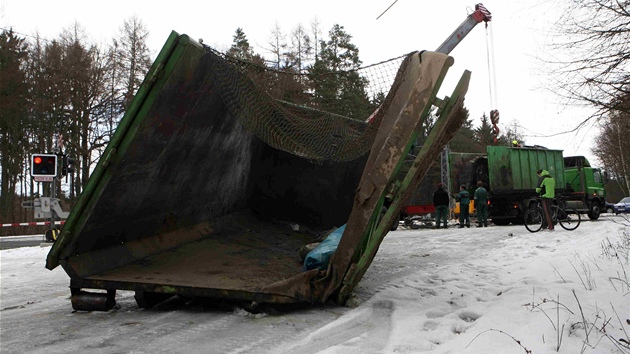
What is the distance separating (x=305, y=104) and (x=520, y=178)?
44.4ft

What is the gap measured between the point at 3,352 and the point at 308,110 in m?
4.25

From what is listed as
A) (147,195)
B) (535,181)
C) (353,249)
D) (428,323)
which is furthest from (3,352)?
(535,181)

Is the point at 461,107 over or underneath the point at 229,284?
over

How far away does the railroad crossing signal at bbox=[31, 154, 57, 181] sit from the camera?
11.0m

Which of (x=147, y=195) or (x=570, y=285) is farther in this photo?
(x=147, y=195)

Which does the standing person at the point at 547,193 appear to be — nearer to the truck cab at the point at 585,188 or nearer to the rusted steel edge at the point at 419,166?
the truck cab at the point at 585,188

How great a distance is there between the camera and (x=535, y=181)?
1806 cm

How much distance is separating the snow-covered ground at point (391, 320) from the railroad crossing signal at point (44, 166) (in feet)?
19.1

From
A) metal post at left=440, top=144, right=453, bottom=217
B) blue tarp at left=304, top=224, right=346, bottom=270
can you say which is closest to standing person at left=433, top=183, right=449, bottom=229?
metal post at left=440, top=144, right=453, bottom=217

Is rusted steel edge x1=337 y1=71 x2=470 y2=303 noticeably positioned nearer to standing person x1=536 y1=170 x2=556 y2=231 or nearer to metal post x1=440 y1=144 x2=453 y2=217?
standing person x1=536 y1=170 x2=556 y2=231

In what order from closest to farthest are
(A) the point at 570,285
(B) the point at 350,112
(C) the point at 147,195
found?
1. (A) the point at 570,285
2. (C) the point at 147,195
3. (B) the point at 350,112

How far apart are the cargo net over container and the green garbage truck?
12.1 meters

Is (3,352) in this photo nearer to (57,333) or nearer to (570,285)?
(57,333)

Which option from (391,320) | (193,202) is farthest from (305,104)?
(391,320)
